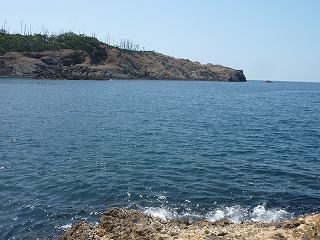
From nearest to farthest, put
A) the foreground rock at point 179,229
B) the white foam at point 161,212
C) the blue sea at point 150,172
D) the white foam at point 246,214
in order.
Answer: the foreground rock at point 179,229 < the white foam at point 161,212 < the white foam at point 246,214 < the blue sea at point 150,172

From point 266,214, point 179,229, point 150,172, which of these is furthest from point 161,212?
point 150,172

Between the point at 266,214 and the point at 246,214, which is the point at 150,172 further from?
the point at 266,214

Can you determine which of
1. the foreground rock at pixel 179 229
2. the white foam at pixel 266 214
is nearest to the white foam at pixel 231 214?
Answer: the white foam at pixel 266 214

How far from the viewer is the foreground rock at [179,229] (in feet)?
47.0

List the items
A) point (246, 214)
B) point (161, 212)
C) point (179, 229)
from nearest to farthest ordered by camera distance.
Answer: point (179, 229) → point (161, 212) → point (246, 214)

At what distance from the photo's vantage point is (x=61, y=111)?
62.1 m

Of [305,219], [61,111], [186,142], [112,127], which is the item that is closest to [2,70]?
[61,111]

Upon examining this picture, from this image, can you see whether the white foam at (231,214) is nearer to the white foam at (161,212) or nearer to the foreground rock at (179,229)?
the white foam at (161,212)

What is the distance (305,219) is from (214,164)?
15.7 meters

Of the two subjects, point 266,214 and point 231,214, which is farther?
point 266,214

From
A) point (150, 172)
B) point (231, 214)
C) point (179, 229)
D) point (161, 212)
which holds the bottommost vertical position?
point (161, 212)

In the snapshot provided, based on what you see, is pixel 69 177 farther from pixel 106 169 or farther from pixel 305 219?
pixel 305 219

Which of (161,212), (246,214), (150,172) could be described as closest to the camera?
(161,212)

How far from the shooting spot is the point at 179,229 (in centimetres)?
1554
